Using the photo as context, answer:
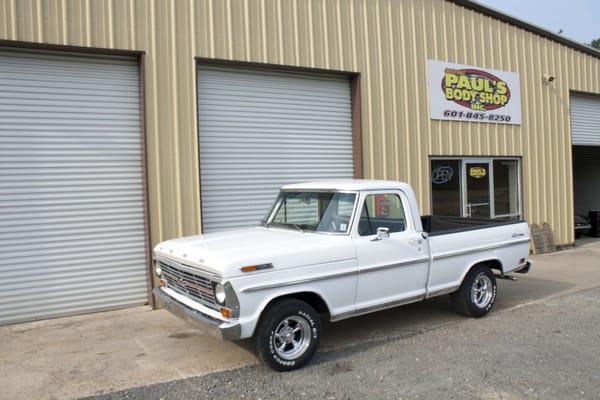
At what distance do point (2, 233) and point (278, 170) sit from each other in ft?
14.2

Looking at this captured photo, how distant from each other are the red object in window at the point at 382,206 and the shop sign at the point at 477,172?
625cm

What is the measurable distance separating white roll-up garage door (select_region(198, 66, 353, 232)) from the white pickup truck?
93.2 inches

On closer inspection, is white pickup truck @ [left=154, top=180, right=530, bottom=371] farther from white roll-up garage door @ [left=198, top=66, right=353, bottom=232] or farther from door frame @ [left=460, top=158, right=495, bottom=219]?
door frame @ [left=460, top=158, right=495, bottom=219]

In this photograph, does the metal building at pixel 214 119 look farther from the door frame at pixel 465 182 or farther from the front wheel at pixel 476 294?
the front wheel at pixel 476 294

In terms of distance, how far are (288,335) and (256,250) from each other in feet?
2.86

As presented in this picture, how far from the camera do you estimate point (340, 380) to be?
4508mm

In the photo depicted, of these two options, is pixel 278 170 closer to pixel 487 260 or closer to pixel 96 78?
pixel 96 78

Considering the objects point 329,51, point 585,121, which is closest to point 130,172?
point 329,51

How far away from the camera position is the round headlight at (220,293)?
4380 mm

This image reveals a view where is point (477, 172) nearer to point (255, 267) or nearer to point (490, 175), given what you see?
point (490, 175)

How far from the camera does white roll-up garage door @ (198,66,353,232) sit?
8.22m

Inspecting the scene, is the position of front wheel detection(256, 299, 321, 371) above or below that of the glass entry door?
below

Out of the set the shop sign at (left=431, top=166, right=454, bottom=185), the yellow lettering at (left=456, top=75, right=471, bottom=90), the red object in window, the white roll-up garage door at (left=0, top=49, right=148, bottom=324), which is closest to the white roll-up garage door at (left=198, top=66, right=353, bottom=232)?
the white roll-up garage door at (left=0, top=49, right=148, bottom=324)

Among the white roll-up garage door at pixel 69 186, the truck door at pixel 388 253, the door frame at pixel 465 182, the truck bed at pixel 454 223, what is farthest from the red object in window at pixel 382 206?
the door frame at pixel 465 182
